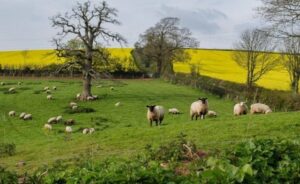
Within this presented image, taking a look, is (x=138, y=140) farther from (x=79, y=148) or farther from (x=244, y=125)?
(x=244, y=125)

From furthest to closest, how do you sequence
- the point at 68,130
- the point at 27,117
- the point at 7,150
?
1. the point at 27,117
2. the point at 68,130
3. the point at 7,150

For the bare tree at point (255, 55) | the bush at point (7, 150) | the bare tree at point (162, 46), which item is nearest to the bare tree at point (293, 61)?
the bare tree at point (255, 55)

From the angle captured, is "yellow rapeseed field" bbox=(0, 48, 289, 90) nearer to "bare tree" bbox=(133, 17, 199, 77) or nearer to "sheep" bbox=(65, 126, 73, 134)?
"bare tree" bbox=(133, 17, 199, 77)

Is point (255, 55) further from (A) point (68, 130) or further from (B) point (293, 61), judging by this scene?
(A) point (68, 130)

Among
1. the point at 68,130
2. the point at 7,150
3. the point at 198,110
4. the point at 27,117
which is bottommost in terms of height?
the point at 27,117

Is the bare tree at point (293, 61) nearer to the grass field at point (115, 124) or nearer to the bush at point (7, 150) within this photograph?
the grass field at point (115, 124)

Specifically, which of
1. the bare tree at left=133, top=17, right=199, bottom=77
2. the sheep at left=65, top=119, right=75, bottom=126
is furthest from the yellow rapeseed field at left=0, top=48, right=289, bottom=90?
the sheep at left=65, top=119, right=75, bottom=126

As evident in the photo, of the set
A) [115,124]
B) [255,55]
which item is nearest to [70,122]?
[115,124]

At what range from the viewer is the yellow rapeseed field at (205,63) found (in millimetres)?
87325

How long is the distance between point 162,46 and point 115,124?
2141 inches

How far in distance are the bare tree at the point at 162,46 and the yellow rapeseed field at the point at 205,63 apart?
3.12m

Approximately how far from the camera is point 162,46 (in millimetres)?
95062

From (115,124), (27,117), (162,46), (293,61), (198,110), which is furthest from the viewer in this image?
(162,46)

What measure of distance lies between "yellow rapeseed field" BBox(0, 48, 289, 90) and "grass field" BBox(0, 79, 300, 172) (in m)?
17.7
